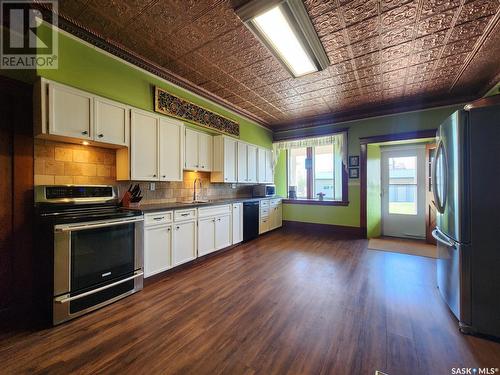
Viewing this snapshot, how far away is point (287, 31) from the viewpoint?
7.34ft

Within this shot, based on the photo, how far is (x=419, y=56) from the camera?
271 cm

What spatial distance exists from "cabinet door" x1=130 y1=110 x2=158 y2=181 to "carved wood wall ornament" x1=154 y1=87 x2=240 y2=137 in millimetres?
291

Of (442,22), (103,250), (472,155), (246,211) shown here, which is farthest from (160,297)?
(442,22)

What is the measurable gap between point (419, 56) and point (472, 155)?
5.68 ft

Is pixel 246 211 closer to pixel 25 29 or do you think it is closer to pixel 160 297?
pixel 160 297

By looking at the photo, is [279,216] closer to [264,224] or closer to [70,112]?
[264,224]

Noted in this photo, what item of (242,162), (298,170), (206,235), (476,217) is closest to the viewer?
(476,217)

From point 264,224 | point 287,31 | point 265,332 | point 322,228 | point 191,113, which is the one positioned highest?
point 287,31

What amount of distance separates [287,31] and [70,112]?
2402 mm

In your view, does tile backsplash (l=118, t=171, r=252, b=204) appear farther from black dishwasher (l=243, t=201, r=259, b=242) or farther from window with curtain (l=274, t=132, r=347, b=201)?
window with curtain (l=274, t=132, r=347, b=201)

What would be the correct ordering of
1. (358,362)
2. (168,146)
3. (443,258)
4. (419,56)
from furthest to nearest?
(168,146)
(419,56)
(443,258)
(358,362)

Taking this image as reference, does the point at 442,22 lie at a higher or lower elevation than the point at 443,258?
higher

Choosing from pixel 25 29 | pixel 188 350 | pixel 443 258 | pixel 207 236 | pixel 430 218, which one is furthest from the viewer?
pixel 430 218

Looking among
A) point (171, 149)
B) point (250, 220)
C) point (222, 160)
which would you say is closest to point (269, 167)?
point (250, 220)
